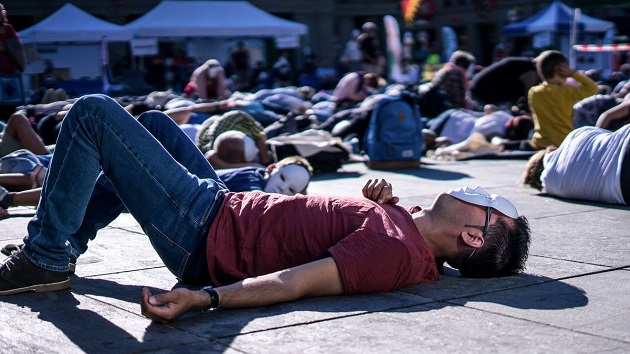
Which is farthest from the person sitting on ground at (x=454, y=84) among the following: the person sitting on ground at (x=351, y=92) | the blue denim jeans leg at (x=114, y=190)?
the blue denim jeans leg at (x=114, y=190)

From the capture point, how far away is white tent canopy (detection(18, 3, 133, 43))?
1819 centimetres

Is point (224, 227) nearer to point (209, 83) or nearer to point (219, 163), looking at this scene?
point (219, 163)

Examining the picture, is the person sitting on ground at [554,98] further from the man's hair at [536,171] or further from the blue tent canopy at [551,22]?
the blue tent canopy at [551,22]

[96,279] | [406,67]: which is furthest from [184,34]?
[96,279]

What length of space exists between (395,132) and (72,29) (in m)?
10.9

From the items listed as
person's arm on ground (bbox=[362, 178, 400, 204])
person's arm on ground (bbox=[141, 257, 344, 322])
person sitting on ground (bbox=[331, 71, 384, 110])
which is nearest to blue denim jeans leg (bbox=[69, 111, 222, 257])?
person's arm on ground (bbox=[362, 178, 400, 204])

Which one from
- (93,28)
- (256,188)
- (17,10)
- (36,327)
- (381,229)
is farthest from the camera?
(93,28)

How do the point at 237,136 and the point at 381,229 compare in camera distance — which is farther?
the point at 237,136

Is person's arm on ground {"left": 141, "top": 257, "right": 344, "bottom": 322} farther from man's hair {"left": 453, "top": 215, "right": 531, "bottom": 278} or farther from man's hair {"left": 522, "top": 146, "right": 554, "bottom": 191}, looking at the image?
man's hair {"left": 522, "top": 146, "right": 554, "bottom": 191}

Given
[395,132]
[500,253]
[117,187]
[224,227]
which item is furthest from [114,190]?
[395,132]

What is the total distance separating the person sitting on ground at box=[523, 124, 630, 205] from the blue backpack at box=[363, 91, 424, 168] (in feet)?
9.44

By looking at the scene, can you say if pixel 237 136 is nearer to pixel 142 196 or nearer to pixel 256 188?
pixel 256 188

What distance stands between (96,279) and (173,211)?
726 mm

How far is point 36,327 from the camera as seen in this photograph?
3.26 meters
